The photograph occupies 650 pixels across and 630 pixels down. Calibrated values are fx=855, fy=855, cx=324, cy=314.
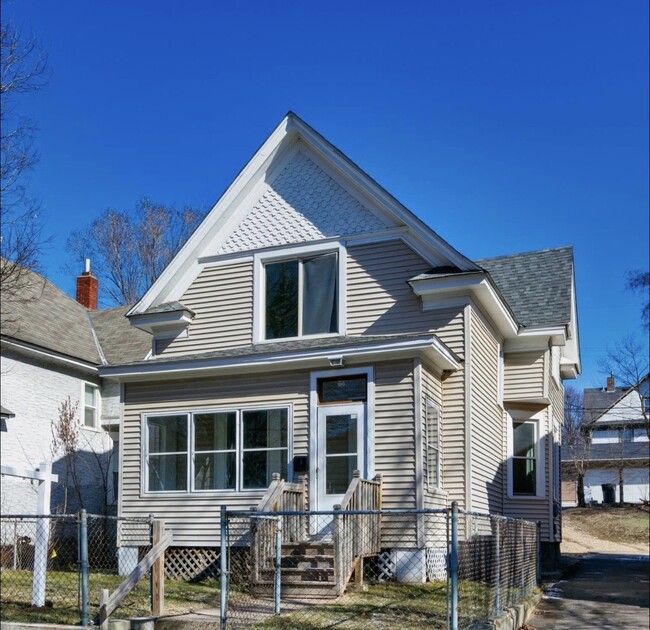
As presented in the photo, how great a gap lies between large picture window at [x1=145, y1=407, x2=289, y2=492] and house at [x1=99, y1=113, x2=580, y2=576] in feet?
0.09

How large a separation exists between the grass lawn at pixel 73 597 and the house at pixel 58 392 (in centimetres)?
574

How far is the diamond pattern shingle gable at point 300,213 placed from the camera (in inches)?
643

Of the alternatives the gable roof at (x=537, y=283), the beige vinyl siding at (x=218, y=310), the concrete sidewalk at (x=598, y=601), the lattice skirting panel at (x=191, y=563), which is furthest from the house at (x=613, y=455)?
the lattice skirting panel at (x=191, y=563)

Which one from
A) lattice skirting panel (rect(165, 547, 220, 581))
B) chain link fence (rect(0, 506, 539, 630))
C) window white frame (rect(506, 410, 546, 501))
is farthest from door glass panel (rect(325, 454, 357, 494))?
window white frame (rect(506, 410, 546, 501))

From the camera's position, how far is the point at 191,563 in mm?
15102

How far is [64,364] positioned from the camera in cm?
2211

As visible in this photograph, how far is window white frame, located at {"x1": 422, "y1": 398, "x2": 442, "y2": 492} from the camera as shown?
14.3 m

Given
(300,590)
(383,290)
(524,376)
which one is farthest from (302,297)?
(300,590)

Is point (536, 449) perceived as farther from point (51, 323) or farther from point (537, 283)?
point (51, 323)

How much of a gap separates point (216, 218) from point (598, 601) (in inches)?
392

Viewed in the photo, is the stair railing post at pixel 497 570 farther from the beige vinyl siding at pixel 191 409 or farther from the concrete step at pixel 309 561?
the beige vinyl siding at pixel 191 409

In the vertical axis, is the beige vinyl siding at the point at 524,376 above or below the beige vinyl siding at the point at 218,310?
below

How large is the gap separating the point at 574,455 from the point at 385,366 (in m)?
32.4

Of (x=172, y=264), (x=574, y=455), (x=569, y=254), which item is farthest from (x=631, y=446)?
(x=172, y=264)
